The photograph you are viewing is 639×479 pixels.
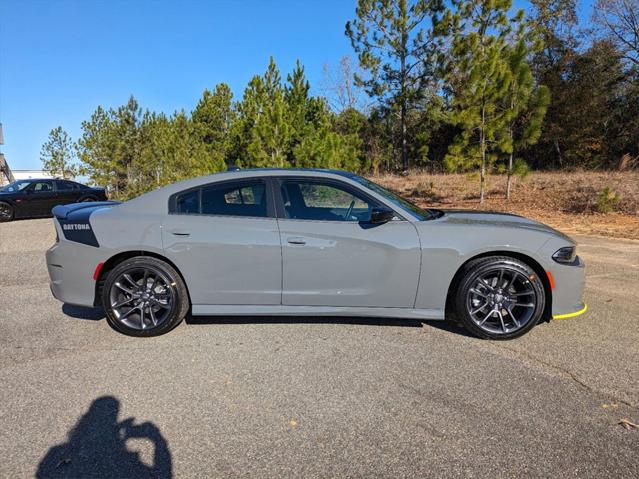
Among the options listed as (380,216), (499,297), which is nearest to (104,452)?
(380,216)

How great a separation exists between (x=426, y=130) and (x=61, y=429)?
3027 cm

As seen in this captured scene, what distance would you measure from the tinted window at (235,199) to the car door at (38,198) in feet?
46.9

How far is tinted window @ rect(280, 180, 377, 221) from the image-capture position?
12.4ft

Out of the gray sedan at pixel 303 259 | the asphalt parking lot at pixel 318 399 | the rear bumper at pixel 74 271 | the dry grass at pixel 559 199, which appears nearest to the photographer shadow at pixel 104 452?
the asphalt parking lot at pixel 318 399

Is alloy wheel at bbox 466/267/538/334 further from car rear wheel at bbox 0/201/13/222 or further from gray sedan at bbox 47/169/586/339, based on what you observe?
car rear wheel at bbox 0/201/13/222

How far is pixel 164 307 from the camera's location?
3.82 m

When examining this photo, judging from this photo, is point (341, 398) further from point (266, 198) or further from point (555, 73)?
point (555, 73)

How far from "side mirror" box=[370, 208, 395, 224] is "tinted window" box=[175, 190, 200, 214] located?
5.30 ft

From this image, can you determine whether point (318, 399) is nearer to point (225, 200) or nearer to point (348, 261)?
point (348, 261)

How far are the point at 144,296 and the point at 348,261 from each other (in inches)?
75.0

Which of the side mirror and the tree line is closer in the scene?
the side mirror

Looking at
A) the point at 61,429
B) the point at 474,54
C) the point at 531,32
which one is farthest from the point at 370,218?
the point at 531,32

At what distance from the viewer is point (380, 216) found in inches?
140

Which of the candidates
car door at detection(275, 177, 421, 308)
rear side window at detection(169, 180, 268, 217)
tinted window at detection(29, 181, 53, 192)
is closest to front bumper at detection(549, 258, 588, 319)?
car door at detection(275, 177, 421, 308)
